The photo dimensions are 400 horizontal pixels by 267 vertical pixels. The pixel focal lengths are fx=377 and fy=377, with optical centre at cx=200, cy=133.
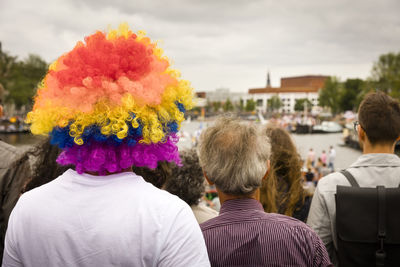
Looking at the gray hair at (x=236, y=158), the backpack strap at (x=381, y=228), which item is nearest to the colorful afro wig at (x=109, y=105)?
the gray hair at (x=236, y=158)

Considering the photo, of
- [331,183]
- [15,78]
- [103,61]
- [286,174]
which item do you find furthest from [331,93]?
[103,61]

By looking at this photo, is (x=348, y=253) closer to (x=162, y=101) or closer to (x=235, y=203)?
(x=235, y=203)

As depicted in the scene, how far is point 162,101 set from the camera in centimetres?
158

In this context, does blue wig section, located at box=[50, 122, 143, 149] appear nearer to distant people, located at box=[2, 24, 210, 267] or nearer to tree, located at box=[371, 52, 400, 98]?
distant people, located at box=[2, 24, 210, 267]

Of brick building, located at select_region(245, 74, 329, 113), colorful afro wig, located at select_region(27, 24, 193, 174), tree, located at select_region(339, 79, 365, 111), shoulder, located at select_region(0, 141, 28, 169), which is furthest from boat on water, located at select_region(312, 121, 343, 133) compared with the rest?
brick building, located at select_region(245, 74, 329, 113)

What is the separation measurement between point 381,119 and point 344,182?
0.44 m

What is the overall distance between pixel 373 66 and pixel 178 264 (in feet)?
214

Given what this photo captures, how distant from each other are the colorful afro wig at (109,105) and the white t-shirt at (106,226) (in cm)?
12

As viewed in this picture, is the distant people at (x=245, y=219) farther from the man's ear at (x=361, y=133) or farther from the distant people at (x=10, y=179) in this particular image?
the distant people at (x=10, y=179)

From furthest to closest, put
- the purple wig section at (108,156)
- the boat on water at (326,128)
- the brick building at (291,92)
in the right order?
1. the brick building at (291,92)
2. the boat on water at (326,128)
3. the purple wig section at (108,156)

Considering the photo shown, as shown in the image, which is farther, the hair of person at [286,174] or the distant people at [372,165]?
the hair of person at [286,174]

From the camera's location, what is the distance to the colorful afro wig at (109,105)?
4.74ft

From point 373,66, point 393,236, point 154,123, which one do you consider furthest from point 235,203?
point 373,66

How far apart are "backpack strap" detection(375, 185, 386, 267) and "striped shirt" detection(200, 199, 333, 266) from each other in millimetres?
607
